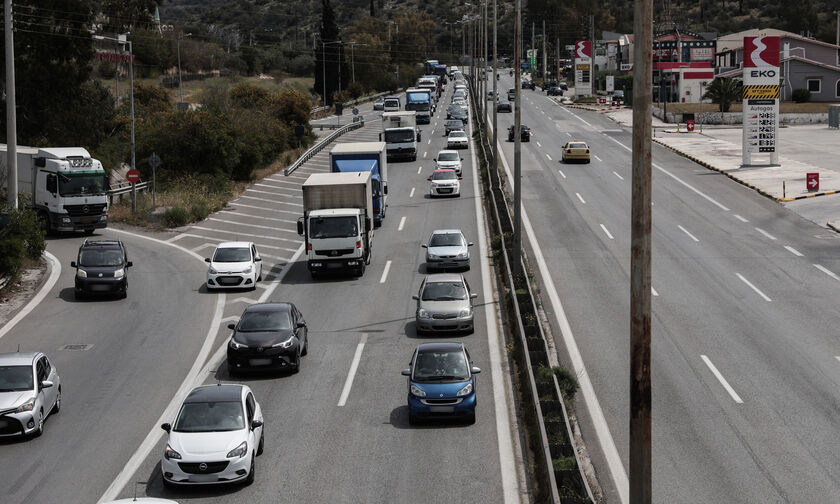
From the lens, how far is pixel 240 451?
54.5 feet

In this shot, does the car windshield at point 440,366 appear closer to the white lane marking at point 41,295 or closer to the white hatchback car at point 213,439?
the white hatchback car at point 213,439

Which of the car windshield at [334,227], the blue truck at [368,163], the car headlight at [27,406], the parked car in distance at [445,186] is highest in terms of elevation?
the blue truck at [368,163]

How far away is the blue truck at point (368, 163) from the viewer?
43.6m

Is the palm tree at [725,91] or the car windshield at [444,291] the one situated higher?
the palm tree at [725,91]

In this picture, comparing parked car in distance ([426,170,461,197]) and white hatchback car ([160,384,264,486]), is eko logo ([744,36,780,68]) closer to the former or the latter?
parked car in distance ([426,170,461,197])

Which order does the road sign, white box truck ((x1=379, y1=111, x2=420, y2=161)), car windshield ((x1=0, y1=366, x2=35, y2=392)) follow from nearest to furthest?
car windshield ((x1=0, y1=366, x2=35, y2=392)) → the road sign → white box truck ((x1=379, y1=111, x2=420, y2=161))

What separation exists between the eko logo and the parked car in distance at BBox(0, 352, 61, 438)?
47.0 meters

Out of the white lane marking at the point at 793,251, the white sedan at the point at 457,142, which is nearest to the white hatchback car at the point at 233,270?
the white lane marking at the point at 793,251

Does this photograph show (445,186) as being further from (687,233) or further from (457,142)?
(457,142)

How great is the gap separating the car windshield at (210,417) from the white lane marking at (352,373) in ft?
15.3

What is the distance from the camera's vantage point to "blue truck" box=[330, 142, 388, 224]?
43.6 metres

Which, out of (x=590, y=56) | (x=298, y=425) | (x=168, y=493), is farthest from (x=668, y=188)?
(x=590, y=56)

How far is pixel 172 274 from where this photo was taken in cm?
3741

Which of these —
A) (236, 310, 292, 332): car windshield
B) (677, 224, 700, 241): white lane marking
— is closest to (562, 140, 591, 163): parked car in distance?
(677, 224, 700, 241): white lane marking
